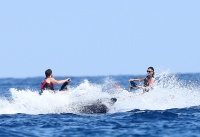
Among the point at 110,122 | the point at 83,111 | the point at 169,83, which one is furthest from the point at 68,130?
the point at 169,83

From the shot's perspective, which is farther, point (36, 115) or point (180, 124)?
point (36, 115)

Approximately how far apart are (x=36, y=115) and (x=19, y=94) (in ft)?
6.99

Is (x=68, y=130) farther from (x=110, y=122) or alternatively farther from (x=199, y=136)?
(x=199, y=136)

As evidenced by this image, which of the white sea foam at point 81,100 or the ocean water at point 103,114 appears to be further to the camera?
the white sea foam at point 81,100

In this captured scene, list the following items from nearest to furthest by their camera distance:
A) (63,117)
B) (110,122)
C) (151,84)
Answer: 1. (110,122)
2. (63,117)
3. (151,84)

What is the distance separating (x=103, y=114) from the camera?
71.8 ft

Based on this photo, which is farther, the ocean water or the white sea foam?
the white sea foam

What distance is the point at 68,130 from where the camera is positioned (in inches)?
695

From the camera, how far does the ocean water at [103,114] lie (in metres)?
17.5

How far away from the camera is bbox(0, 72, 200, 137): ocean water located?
1750 cm

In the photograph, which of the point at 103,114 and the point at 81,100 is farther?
the point at 81,100

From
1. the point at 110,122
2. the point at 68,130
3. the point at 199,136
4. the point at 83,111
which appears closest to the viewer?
the point at 199,136

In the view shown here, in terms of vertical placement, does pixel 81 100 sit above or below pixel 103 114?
above

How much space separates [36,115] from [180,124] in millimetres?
5528
